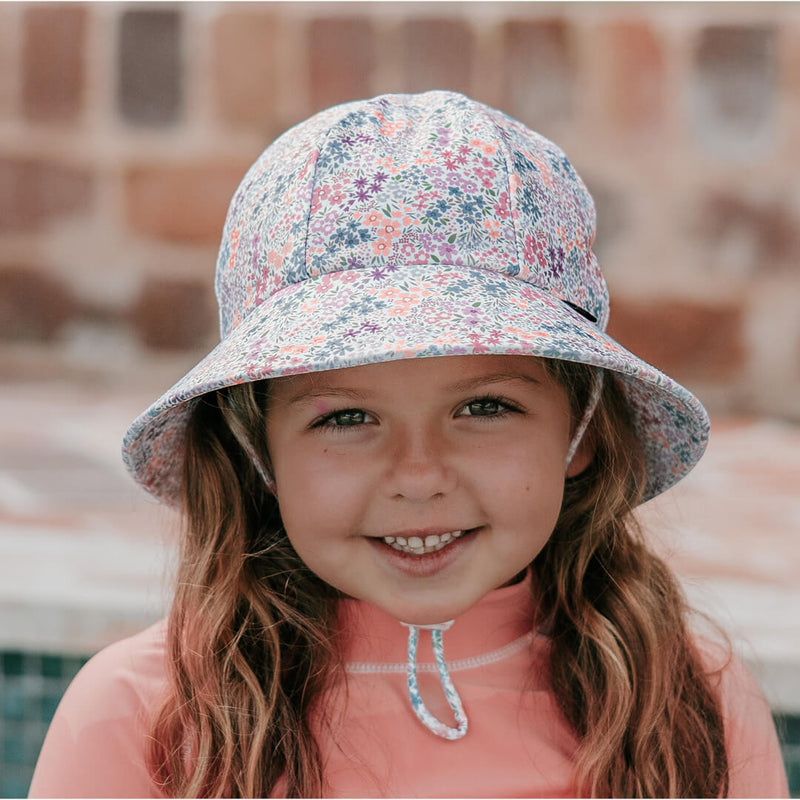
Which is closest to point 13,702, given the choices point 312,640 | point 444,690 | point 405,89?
point 312,640

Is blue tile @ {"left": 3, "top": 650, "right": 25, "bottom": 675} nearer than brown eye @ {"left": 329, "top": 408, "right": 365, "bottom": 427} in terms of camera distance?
No

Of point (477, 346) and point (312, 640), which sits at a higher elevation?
point (477, 346)

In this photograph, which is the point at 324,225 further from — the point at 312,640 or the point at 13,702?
the point at 13,702

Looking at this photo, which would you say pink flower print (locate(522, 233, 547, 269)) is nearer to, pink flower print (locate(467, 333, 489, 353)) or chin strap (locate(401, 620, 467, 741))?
pink flower print (locate(467, 333, 489, 353))

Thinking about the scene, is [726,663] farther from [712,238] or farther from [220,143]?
[220,143]

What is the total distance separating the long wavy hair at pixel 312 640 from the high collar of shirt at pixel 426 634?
0.03m

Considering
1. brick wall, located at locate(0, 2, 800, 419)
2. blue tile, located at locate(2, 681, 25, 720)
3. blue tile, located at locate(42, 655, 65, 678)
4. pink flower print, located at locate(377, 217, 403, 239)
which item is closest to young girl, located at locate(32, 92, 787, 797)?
pink flower print, located at locate(377, 217, 403, 239)

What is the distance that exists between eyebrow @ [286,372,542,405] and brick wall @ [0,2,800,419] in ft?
8.09

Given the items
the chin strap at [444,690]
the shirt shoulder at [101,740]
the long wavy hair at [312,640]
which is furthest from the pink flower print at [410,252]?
the shirt shoulder at [101,740]

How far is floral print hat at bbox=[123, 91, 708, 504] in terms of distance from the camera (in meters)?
1.21

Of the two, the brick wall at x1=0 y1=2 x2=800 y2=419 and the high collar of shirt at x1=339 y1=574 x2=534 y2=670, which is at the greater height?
the brick wall at x1=0 y1=2 x2=800 y2=419

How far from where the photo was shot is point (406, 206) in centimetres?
126

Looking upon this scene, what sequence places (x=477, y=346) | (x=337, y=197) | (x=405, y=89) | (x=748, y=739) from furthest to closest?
(x=405, y=89)
(x=748, y=739)
(x=337, y=197)
(x=477, y=346)

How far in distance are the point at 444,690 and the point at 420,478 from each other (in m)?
0.35
